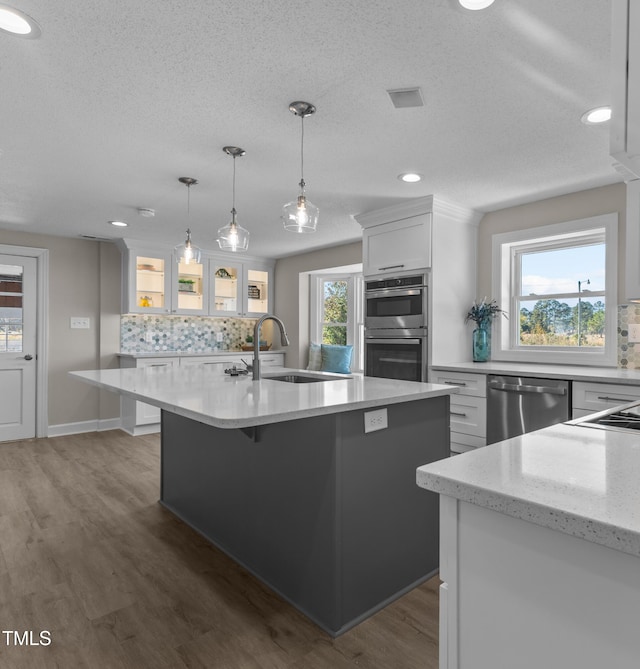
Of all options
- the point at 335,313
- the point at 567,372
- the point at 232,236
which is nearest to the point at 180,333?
the point at 335,313

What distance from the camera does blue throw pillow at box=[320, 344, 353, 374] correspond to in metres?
5.83

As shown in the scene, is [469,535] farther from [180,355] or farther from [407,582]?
[180,355]

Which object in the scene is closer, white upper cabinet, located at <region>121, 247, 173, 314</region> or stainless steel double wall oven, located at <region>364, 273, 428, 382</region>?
stainless steel double wall oven, located at <region>364, 273, 428, 382</region>

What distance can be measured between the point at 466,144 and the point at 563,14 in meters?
1.11

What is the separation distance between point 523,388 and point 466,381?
479 millimetres

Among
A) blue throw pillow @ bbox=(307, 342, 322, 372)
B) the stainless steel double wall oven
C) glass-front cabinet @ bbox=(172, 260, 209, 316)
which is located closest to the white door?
glass-front cabinet @ bbox=(172, 260, 209, 316)

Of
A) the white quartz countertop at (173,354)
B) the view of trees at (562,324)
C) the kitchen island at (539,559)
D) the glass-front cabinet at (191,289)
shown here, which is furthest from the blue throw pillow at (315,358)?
the kitchen island at (539,559)

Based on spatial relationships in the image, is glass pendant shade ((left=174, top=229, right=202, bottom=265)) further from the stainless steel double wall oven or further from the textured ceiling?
the stainless steel double wall oven

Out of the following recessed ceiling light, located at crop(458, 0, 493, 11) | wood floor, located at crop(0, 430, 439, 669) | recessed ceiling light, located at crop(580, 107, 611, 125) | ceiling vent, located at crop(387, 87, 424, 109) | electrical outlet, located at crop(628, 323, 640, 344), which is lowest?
wood floor, located at crop(0, 430, 439, 669)

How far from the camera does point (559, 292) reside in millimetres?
3967

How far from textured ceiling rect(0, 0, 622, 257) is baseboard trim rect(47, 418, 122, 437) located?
2755 millimetres

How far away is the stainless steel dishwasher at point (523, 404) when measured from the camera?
3.18 metres

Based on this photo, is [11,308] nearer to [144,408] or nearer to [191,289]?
[144,408]

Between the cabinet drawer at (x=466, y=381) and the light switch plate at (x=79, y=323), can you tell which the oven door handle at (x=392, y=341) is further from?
the light switch plate at (x=79, y=323)
